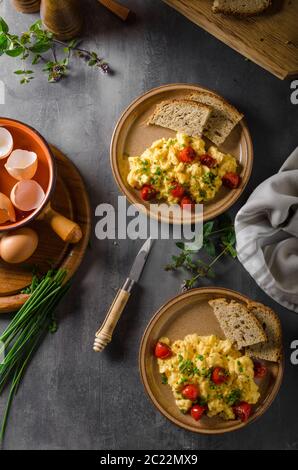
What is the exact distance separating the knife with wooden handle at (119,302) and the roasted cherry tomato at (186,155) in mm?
421

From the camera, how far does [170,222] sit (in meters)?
2.86

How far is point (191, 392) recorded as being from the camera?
270 centimetres

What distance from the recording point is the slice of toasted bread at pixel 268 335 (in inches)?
110

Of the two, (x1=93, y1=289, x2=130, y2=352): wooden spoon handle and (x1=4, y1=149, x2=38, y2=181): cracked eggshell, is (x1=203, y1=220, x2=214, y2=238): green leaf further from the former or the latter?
(x1=4, y1=149, x2=38, y2=181): cracked eggshell

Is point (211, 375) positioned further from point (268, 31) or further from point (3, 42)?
point (3, 42)

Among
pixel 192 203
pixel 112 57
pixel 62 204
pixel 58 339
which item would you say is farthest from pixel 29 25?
pixel 58 339

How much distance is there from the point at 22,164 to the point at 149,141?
626 mm

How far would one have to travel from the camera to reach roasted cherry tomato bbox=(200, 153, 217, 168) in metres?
2.85

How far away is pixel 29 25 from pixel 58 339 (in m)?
1.61

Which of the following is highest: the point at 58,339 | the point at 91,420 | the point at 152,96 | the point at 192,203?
the point at 152,96

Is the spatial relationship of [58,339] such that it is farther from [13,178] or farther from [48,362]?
[13,178]

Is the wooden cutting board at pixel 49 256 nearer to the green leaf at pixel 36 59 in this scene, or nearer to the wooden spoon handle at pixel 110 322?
the wooden spoon handle at pixel 110 322

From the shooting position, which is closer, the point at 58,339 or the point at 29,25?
the point at 58,339

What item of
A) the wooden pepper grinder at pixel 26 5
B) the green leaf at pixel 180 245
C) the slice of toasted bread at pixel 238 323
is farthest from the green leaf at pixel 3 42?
the slice of toasted bread at pixel 238 323
